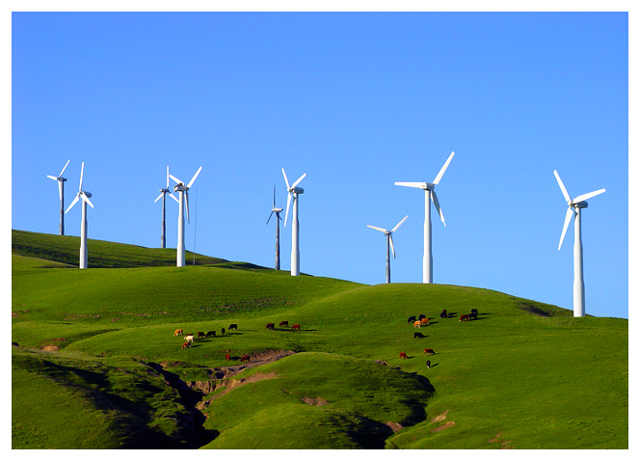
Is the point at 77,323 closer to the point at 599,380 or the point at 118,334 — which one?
the point at 118,334

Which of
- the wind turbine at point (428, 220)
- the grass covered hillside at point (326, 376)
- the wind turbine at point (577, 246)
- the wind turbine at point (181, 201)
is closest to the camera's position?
the grass covered hillside at point (326, 376)

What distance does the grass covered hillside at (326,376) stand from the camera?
176ft

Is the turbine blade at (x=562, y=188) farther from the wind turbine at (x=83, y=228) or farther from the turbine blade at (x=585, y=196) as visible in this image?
the wind turbine at (x=83, y=228)

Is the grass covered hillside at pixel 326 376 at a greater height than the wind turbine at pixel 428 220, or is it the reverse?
the wind turbine at pixel 428 220

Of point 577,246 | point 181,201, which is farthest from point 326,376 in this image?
point 181,201

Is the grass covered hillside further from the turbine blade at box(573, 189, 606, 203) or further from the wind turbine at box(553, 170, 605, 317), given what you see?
the turbine blade at box(573, 189, 606, 203)

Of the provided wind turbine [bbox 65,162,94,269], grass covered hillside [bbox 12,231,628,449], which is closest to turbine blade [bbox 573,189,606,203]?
grass covered hillside [bbox 12,231,628,449]

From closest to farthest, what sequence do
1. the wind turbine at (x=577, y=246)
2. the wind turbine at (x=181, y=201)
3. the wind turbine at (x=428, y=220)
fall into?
the wind turbine at (x=577, y=246) → the wind turbine at (x=428, y=220) → the wind turbine at (x=181, y=201)

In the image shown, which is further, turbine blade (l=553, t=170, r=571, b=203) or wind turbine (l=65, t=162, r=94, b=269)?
wind turbine (l=65, t=162, r=94, b=269)

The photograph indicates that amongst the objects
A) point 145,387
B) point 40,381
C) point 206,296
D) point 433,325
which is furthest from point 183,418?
point 206,296

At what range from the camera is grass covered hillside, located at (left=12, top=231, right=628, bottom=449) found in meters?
53.8

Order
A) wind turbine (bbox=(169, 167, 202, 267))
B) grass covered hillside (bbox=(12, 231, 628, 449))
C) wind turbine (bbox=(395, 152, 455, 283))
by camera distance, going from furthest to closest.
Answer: wind turbine (bbox=(169, 167, 202, 267)) → wind turbine (bbox=(395, 152, 455, 283)) → grass covered hillside (bbox=(12, 231, 628, 449))

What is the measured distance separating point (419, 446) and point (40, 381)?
29820 millimetres

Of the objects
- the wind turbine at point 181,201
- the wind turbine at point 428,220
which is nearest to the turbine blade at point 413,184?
the wind turbine at point 428,220
